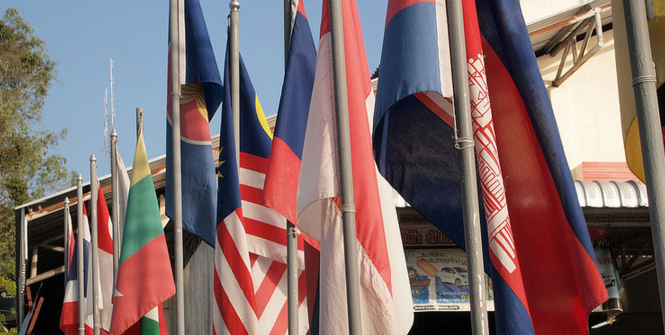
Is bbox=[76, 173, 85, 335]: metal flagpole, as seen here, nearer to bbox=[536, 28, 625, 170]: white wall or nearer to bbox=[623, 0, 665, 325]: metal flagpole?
bbox=[536, 28, 625, 170]: white wall

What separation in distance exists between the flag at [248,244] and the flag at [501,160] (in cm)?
275

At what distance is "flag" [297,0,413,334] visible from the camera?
5.45 metres

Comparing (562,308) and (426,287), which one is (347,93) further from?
(426,287)

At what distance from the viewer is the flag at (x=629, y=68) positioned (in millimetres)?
4211

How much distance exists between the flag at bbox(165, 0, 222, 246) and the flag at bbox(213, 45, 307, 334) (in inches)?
20.0

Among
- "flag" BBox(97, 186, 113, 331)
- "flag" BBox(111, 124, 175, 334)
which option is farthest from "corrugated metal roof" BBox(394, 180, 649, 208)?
"flag" BBox(111, 124, 175, 334)

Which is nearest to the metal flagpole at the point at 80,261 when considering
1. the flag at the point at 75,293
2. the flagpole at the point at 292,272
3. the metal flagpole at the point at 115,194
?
the flag at the point at 75,293

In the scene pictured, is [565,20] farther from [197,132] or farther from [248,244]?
[248,244]

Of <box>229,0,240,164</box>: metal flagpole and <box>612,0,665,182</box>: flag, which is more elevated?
<box>229,0,240,164</box>: metal flagpole

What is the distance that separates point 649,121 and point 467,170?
1.07m

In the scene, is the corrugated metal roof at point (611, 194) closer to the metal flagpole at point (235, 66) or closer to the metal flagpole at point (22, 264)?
the metal flagpole at point (235, 66)

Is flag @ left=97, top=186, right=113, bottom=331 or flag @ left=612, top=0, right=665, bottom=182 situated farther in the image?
flag @ left=97, top=186, right=113, bottom=331

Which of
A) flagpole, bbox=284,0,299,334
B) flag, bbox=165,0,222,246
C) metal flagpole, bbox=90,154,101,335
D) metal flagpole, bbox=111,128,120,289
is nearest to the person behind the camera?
flagpole, bbox=284,0,299,334

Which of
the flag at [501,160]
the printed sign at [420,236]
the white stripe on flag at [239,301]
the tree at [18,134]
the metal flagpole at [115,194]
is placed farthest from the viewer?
the tree at [18,134]
